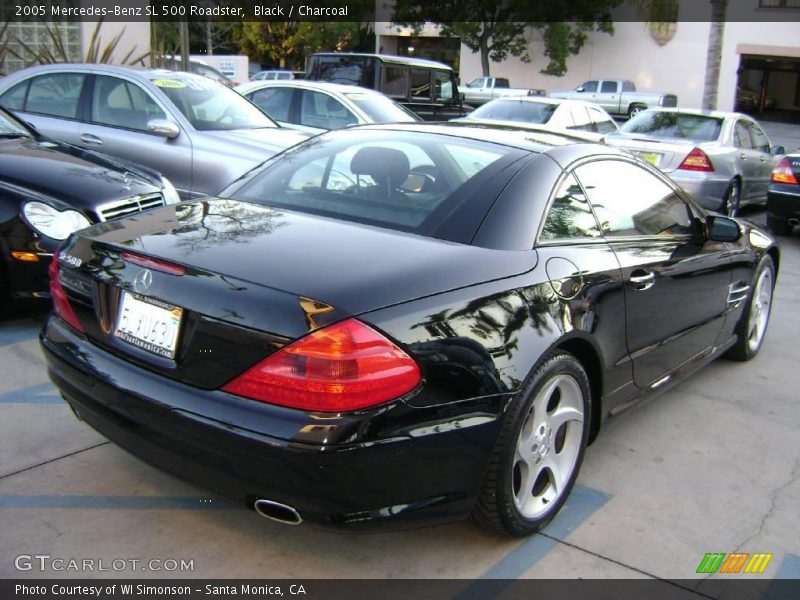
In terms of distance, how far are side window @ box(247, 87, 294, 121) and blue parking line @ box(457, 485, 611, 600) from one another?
321 inches

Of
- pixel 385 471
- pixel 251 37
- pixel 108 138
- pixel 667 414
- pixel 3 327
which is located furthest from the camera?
pixel 251 37

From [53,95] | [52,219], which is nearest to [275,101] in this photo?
[53,95]

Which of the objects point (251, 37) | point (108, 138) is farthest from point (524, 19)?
point (108, 138)

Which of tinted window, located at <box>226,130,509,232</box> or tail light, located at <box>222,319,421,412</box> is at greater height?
tinted window, located at <box>226,130,509,232</box>

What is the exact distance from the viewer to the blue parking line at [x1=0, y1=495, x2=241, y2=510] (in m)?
3.20

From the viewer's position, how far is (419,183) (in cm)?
344

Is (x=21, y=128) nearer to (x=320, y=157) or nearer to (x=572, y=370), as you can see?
(x=320, y=157)

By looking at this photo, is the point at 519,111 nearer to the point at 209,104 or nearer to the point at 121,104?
the point at 209,104

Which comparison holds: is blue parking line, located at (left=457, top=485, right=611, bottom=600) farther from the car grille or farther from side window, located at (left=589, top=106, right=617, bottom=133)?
side window, located at (left=589, top=106, right=617, bottom=133)

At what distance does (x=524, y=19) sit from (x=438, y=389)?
40.7 meters

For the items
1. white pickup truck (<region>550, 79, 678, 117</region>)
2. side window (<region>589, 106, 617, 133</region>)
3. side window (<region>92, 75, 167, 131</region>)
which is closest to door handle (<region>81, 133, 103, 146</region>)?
side window (<region>92, 75, 167, 131</region>)

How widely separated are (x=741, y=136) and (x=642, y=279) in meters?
8.42

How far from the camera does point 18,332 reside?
5188 millimetres

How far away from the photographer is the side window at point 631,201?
3.70 meters
